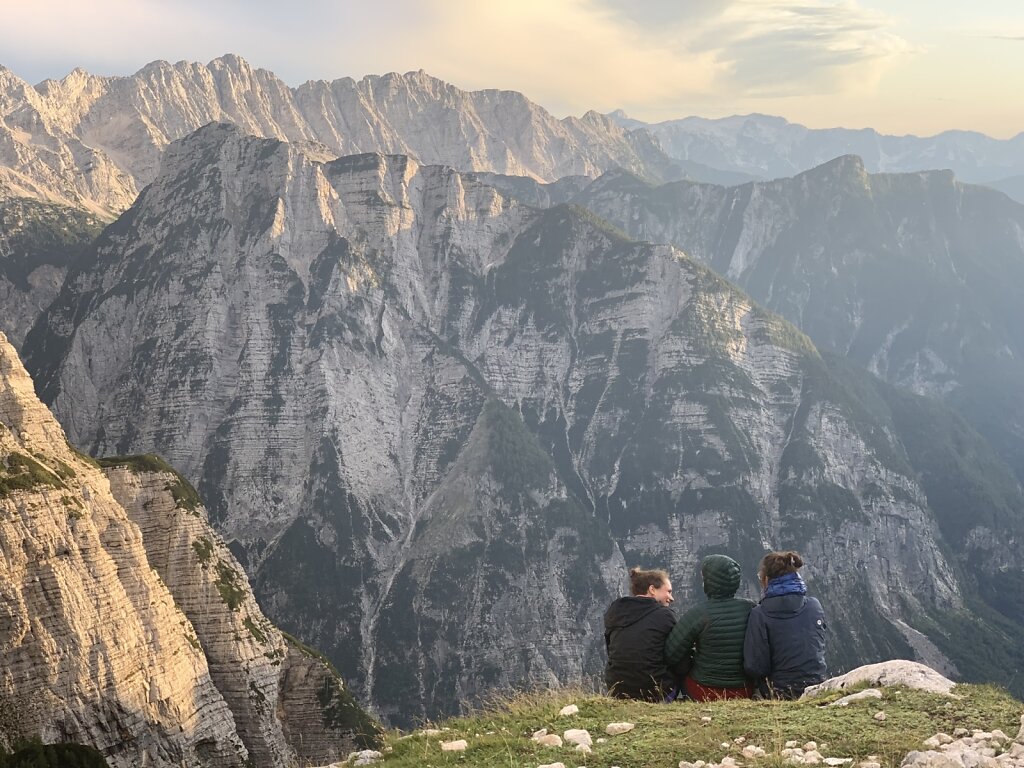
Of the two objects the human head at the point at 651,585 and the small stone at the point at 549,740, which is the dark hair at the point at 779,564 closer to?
the human head at the point at 651,585

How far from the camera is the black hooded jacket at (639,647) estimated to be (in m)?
23.7

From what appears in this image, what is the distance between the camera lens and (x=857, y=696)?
21672mm

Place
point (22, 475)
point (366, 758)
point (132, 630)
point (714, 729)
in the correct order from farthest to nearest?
point (132, 630) < point (22, 475) < point (366, 758) < point (714, 729)

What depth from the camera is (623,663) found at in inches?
950

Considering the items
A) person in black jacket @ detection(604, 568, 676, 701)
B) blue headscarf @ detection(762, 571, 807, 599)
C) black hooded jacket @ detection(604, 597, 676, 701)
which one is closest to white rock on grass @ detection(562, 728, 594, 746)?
black hooded jacket @ detection(604, 597, 676, 701)

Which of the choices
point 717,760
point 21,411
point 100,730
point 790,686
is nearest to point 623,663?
point 790,686

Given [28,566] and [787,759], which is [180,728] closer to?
[28,566]

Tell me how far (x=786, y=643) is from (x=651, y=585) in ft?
12.9

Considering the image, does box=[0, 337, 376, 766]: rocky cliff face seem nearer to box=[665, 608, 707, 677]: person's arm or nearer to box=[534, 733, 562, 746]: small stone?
box=[534, 733, 562, 746]: small stone

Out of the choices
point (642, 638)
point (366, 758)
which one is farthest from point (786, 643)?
point (366, 758)

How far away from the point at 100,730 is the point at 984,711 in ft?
A: 231

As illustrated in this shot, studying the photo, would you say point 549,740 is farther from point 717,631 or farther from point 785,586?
point 785,586

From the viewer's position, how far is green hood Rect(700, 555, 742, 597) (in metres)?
23.0

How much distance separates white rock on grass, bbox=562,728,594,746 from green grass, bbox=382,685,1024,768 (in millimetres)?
245
